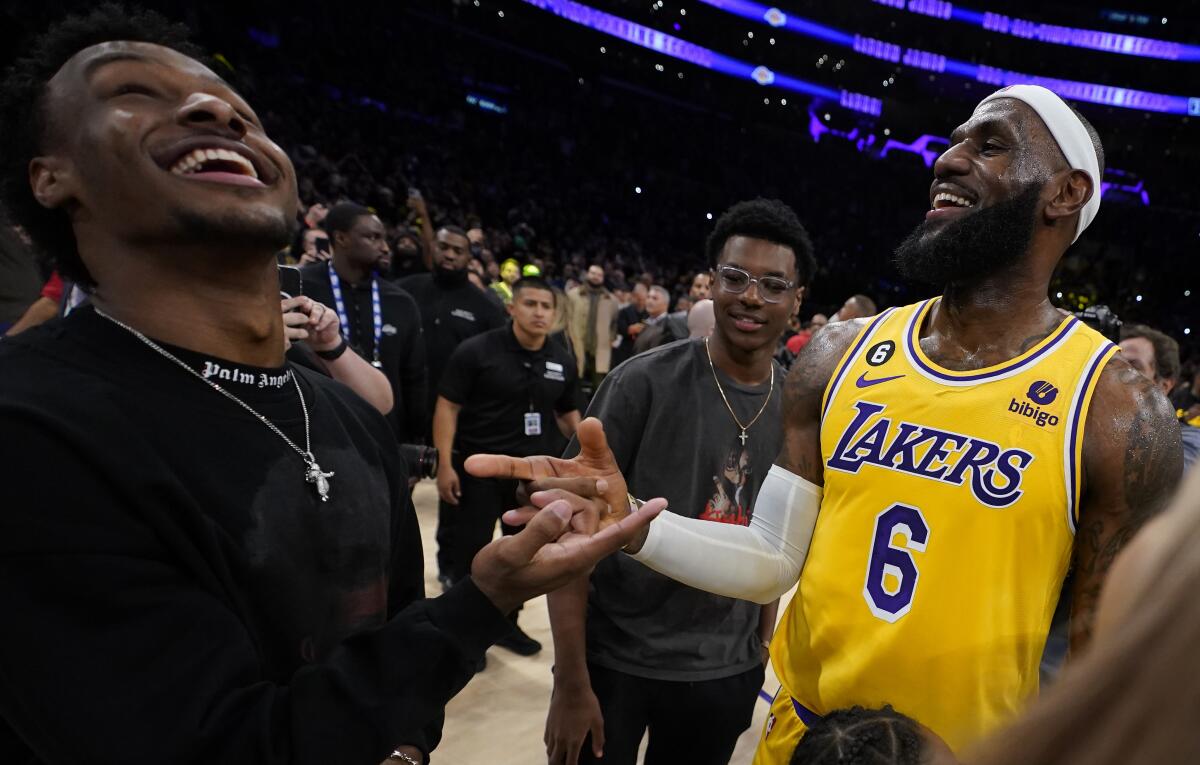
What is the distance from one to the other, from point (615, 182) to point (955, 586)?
2513cm

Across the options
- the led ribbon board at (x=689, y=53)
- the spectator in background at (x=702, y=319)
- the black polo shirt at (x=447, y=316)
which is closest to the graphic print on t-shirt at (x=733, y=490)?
the spectator in background at (x=702, y=319)

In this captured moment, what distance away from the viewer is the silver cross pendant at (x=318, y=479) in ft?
4.01

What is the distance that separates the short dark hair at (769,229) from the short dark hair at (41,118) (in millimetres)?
1813

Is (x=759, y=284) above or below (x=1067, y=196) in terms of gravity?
below

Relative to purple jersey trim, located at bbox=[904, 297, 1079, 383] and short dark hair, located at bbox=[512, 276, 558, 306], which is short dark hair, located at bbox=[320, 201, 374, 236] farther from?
purple jersey trim, located at bbox=[904, 297, 1079, 383]

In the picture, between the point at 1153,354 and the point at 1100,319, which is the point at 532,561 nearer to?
the point at 1100,319

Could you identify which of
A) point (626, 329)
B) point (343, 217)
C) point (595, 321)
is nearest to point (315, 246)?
point (343, 217)

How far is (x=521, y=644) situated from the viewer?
161 inches

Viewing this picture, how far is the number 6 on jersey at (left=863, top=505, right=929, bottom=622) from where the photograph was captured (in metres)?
1.57

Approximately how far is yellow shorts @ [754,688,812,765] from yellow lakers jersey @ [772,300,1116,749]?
0.06 m

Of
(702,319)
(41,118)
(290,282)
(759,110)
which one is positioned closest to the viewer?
(41,118)

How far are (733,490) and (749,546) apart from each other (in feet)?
1.62

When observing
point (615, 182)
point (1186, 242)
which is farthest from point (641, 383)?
point (1186, 242)

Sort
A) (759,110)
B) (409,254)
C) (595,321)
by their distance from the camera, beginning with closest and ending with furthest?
(409,254) < (595,321) < (759,110)
